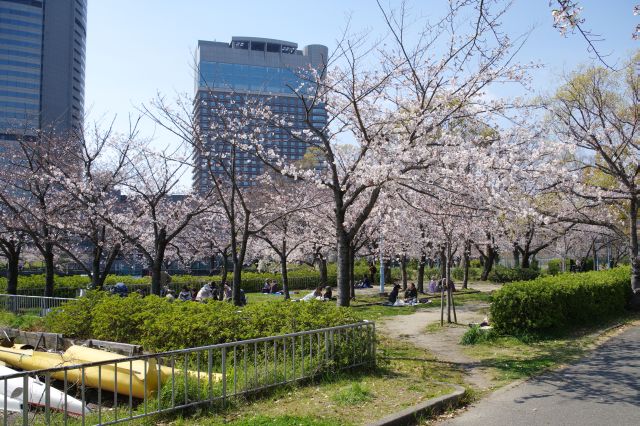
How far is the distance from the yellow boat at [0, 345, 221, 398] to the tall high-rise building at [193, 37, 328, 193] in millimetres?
6660

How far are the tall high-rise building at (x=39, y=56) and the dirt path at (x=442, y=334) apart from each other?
84.9 metres

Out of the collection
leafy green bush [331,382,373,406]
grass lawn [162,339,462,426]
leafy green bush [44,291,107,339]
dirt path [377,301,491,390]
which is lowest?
dirt path [377,301,491,390]

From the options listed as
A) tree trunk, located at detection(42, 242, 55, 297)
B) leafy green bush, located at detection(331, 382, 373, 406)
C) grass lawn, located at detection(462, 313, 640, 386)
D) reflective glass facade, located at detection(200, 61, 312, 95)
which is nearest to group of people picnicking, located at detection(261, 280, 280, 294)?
tree trunk, located at detection(42, 242, 55, 297)

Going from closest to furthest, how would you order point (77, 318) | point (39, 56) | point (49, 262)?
point (77, 318) → point (49, 262) → point (39, 56)

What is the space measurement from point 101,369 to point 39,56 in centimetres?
10478

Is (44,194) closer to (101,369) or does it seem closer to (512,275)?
(101,369)

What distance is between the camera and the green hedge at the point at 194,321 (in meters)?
8.19

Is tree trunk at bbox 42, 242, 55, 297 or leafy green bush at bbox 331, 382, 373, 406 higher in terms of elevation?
tree trunk at bbox 42, 242, 55, 297

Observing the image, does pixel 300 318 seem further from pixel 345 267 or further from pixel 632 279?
pixel 632 279

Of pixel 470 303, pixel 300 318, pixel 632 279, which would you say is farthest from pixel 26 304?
pixel 632 279

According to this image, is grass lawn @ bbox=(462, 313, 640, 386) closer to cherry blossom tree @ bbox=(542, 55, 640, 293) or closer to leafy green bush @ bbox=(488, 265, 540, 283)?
cherry blossom tree @ bbox=(542, 55, 640, 293)

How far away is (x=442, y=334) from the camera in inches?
498

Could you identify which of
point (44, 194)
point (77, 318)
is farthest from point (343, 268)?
point (44, 194)

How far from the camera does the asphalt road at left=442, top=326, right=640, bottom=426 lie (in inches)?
234
